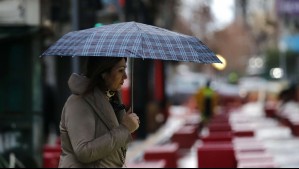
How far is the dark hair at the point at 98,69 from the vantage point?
191 inches

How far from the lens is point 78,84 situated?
4781 mm

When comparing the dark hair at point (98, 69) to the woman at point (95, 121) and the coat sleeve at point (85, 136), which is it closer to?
the woman at point (95, 121)

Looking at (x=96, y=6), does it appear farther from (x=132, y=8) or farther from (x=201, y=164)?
(x=132, y=8)

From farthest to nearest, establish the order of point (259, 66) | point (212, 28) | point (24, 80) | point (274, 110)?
point (259, 66), point (212, 28), point (274, 110), point (24, 80)

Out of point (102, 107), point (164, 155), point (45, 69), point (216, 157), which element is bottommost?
point (45, 69)

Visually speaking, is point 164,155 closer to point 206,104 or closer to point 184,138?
point 184,138

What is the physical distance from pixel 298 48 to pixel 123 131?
179ft

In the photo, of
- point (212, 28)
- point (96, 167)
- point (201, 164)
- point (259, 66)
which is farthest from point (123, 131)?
point (259, 66)

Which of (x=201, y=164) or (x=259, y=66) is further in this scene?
(x=259, y=66)

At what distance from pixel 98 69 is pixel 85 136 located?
431mm

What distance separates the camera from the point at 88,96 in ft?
15.8

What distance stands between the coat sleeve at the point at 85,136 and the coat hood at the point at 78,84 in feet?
0.16

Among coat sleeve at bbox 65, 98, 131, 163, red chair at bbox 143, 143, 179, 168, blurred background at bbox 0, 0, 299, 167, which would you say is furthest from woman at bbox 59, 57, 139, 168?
red chair at bbox 143, 143, 179, 168

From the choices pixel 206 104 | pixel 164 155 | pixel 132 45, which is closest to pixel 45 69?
pixel 206 104
